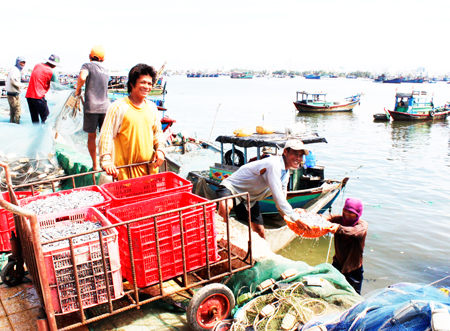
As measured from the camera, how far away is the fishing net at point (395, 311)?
2.20m

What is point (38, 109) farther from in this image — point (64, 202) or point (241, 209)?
point (241, 209)

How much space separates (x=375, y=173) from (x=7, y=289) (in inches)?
Answer: 605

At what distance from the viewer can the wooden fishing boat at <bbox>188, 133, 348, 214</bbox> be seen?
824 cm

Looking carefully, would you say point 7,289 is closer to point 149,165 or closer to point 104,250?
point 104,250

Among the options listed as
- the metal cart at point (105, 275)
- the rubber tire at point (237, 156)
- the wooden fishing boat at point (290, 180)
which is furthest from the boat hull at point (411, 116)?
the metal cart at point (105, 275)

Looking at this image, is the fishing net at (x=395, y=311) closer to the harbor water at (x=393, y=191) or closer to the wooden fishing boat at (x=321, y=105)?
the harbor water at (x=393, y=191)

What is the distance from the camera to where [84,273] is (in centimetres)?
262

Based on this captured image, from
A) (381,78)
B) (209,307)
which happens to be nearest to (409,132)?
(209,307)

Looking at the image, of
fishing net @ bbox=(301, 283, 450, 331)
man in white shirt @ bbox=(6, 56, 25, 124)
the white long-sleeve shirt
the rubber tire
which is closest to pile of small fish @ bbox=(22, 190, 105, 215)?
the white long-sleeve shirt

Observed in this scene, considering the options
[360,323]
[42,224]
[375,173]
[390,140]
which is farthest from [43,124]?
[390,140]

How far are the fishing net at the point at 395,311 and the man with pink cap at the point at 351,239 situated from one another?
4.38 feet

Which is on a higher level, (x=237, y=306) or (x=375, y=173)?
(x=237, y=306)

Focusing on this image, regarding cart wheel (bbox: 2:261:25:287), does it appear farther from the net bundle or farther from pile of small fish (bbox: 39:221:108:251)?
the net bundle

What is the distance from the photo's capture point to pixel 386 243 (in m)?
9.19
